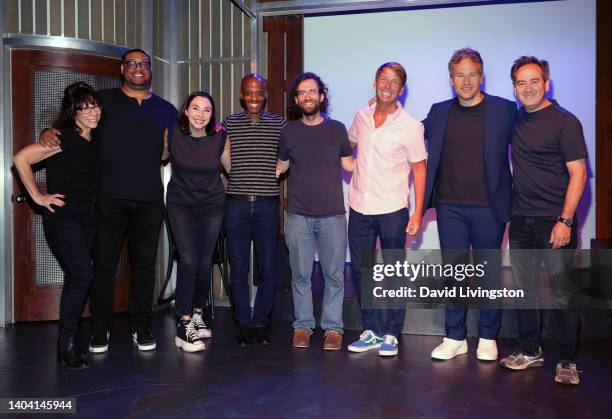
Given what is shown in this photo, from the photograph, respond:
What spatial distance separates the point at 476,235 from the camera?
346cm

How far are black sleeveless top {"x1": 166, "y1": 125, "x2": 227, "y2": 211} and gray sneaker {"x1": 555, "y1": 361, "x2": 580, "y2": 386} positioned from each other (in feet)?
6.87

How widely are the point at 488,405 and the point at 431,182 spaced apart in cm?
125

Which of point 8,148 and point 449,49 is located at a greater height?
point 449,49

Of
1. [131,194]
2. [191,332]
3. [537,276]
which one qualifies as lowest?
[191,332]

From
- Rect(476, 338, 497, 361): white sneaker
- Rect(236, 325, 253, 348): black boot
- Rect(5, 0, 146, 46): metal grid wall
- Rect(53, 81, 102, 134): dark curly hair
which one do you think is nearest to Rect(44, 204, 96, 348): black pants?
Rect(53, 81, 102, 134): dark curly hair

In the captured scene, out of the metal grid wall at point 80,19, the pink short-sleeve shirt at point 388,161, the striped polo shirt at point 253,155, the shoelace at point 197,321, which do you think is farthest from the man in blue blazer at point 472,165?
the metal grid wall at point 80,19

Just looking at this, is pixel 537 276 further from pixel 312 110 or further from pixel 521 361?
pixel 312 110

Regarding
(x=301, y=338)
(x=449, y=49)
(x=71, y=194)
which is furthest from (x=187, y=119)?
(x=449, y=49)

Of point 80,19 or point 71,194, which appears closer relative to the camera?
point 71,194

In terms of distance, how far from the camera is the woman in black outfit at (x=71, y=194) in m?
3.29

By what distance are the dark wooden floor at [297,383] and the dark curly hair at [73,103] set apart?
1.31 metres

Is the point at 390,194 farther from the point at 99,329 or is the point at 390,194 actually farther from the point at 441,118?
the point at 99,329

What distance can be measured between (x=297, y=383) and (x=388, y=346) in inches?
28.6

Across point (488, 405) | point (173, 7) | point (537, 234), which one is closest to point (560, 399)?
point (488, 405)
